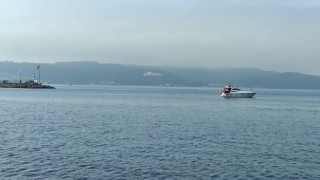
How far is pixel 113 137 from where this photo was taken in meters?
50.8

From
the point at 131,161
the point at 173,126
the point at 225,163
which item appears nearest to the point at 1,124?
the point at 173,126

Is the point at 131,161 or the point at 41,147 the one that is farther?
the point at 41,147

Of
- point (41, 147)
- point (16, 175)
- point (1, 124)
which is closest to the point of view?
point (16, 175)

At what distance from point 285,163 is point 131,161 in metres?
13.1

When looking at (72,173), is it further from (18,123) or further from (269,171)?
(18,123)

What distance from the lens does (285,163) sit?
1447 inches

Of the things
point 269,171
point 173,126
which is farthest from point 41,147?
point 173,126

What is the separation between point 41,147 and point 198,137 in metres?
18.8

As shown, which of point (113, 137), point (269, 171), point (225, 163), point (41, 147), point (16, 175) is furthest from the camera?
point (113, 137)

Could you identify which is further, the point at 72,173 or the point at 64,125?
the point at 64,125

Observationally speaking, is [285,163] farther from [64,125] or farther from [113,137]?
[64,125]

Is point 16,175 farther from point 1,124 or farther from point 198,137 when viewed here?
point 1,124

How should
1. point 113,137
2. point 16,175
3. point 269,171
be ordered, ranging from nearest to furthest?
point 16,175, point 269,171, point 113,137

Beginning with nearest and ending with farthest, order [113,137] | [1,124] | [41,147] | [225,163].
A: [225,163]
[41,147]
[113,137]
[1,124]
